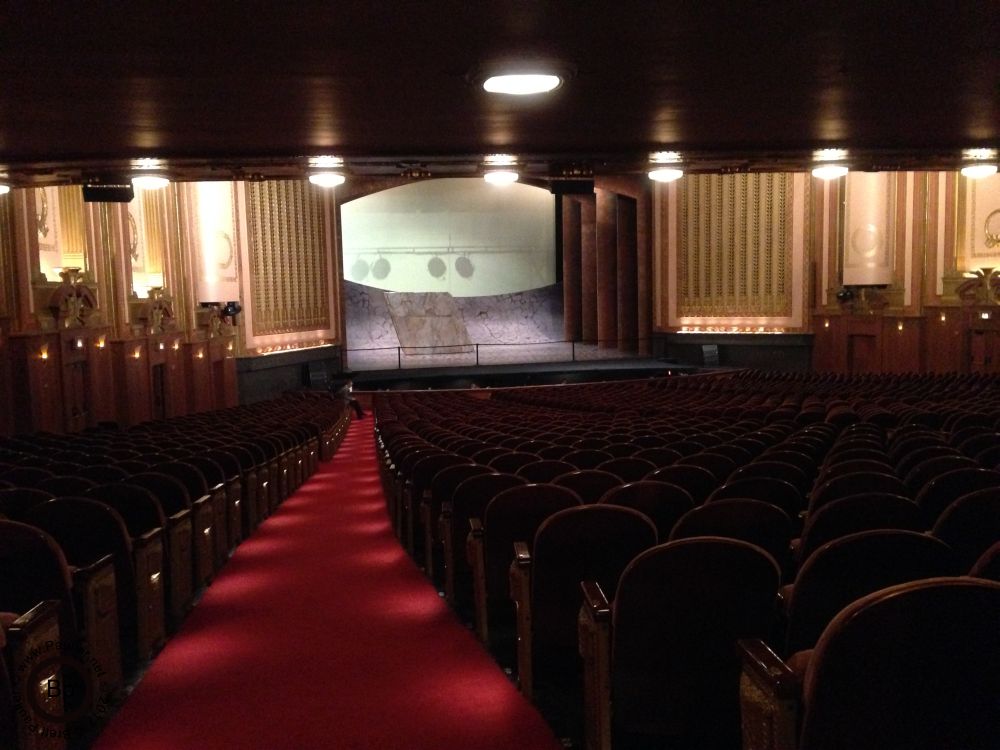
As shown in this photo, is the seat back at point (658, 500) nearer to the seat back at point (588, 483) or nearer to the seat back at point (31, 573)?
the seat back at point (588, 483)

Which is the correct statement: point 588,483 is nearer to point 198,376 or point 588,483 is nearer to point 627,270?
point 198,376

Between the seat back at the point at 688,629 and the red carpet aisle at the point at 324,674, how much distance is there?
65 centimetres

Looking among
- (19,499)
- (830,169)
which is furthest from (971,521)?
(830,169)

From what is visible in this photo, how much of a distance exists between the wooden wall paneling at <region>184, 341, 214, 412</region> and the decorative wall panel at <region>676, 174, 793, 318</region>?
1518cm

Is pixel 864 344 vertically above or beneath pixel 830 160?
beneath

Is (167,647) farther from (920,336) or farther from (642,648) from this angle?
(920,336)

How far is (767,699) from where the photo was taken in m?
1.92

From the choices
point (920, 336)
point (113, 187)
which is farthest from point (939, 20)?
point (920, 336)

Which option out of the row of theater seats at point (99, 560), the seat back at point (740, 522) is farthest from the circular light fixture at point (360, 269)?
the seat back at point (740, 522)

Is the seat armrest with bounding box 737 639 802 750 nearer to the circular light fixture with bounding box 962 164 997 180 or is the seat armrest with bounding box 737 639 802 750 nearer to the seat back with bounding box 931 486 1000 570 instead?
the seat back with bounding box 931 486 1000 570

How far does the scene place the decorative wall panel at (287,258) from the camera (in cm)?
2308

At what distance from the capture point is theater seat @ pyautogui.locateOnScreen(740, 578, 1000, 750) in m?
1.68

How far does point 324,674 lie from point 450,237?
94.3 feet

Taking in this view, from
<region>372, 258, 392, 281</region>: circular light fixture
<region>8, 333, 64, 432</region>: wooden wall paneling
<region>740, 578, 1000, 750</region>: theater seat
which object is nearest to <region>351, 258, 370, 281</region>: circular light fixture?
<region>372, 258, 392, 281</region>: circular light fixture
